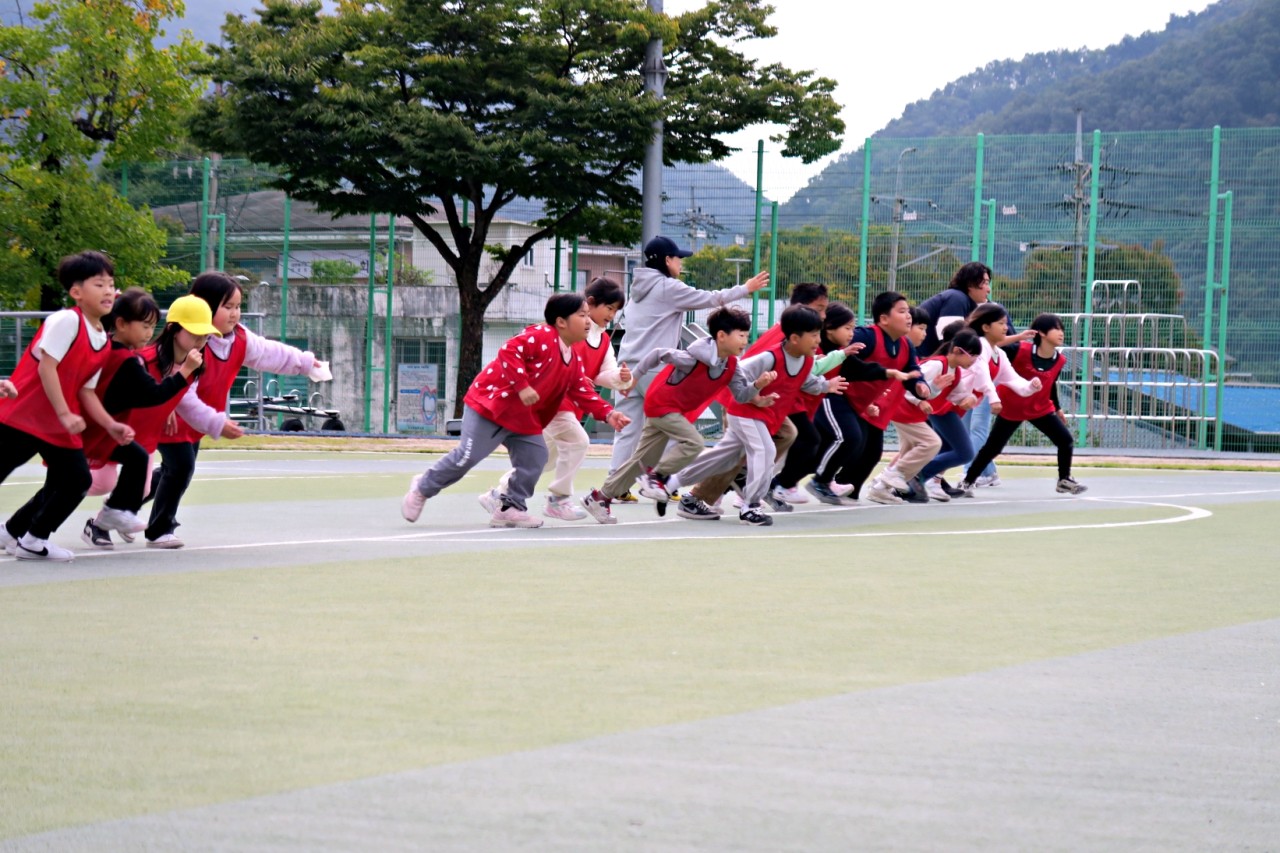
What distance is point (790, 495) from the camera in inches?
477

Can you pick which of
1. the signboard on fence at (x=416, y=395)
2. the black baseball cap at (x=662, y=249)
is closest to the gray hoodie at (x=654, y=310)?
the black baseball cap at (x=662, y=249)

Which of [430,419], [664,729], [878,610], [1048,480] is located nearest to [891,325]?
[1048,480]

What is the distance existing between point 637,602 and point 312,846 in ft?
11.2

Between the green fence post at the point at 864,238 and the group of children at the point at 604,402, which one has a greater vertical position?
the green fence post at the point at 864,238

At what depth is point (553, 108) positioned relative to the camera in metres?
25.0

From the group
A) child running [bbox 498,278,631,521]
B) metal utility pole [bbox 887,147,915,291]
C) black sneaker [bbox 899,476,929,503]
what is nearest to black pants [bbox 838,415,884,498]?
black sneaker [bbox 899,476,929,503]

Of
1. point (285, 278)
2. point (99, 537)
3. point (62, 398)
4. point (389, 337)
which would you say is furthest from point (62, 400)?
point (285, 278)

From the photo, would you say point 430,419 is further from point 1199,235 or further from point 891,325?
point 891,325

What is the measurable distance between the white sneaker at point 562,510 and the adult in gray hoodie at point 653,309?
36.7 inches

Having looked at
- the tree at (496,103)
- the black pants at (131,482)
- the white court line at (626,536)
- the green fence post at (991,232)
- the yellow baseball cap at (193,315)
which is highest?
the tree at (496,103)

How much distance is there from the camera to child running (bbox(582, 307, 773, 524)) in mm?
10539

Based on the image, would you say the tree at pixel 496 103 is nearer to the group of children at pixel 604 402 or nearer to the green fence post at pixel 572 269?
the green fence post at pixel 572 269

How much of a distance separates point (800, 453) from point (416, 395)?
1734cm

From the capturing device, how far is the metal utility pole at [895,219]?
2414cm
